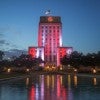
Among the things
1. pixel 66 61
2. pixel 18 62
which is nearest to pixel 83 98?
pixel 18 62

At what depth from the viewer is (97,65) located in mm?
114438

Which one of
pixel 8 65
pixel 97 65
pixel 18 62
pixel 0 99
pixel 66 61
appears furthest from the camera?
pixel 66 61

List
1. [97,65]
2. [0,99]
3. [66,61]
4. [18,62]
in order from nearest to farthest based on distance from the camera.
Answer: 1. [0,99]
2. [97,65]
3. [18,62]
4. [66,61]

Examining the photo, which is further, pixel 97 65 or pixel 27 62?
pixel 27 62

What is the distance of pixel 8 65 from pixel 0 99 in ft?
396

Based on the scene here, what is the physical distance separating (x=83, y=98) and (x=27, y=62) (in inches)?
5456

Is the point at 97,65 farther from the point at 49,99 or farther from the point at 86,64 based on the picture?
the point at 49,99

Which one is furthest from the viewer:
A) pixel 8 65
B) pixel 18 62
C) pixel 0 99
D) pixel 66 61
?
pixel 66 61

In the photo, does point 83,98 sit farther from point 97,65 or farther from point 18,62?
point 18,62

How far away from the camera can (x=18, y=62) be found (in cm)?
15338

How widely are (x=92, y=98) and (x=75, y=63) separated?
119m

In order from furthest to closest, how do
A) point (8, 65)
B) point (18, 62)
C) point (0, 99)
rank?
point (18, 62) < point (8, 65) < point (0, 99)

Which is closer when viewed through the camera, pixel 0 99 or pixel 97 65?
pixel 0 99

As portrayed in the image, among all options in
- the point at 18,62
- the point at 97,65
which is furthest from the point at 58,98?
the point at 18,62
